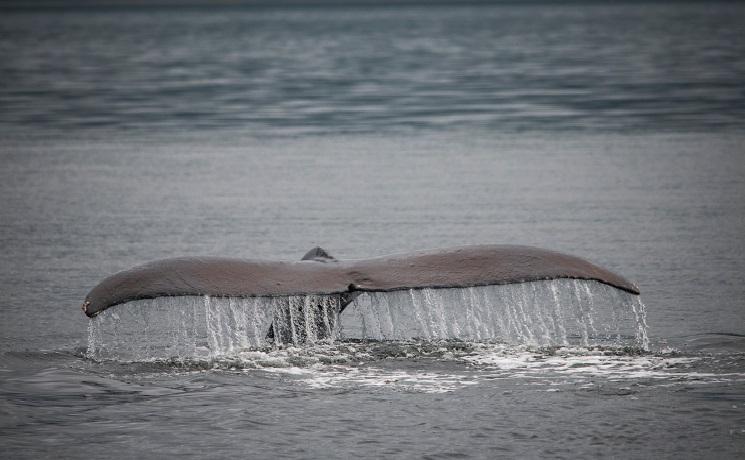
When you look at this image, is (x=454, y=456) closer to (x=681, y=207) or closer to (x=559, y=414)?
Result: (x=559, y=414)

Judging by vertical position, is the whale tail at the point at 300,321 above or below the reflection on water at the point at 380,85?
below

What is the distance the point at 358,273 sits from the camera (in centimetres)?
634

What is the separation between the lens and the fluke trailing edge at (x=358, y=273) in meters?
6.11

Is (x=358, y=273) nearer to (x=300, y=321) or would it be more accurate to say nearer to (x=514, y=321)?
(x=300, y=321)

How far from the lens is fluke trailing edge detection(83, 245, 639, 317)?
611 centimetres

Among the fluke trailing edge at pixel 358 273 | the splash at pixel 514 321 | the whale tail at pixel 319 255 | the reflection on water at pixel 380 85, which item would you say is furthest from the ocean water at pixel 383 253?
the fluke trailing edge at pixel 358 273

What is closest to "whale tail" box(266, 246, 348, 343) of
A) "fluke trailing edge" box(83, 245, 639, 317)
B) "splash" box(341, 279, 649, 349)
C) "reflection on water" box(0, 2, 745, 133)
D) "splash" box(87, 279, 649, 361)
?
"splash" box(87, 279, 649, 361)

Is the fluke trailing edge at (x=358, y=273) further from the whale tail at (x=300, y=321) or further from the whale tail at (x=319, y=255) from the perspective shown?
the whale tail at (x=300, y=321)

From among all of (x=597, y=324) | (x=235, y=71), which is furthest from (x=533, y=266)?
(x=235, y=71)

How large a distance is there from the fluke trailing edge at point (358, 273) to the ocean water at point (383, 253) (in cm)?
53

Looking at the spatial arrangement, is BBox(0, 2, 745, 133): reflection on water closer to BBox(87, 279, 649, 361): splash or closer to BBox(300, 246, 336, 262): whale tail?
BBox(87, 279, 649, 361): splash

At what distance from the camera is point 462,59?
5444 cm

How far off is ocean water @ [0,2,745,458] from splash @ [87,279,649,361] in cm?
4

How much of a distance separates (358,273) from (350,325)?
2684 mm
